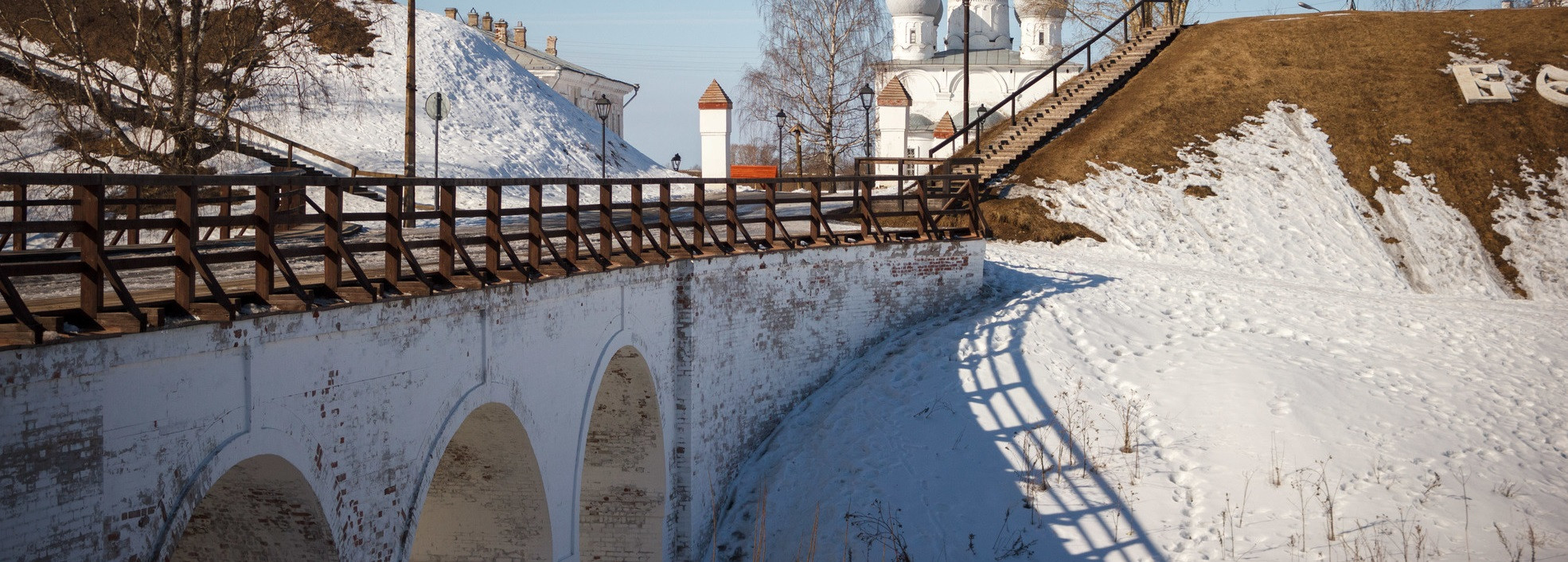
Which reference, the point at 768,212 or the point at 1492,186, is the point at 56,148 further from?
the point at 1492,186

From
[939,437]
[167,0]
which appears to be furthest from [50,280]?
[167,0]

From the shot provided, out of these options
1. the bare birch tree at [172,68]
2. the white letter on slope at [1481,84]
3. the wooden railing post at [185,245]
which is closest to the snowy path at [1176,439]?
the wooden railing post at [185,245]

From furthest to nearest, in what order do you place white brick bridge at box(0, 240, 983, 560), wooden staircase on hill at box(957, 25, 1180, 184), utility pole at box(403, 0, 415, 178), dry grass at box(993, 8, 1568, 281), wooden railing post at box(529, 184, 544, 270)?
wooden staircase on hill at box(957, 25, 1180, 184)
dry grass at box(993, 8, 1568, 281)
utility pole at box(403, 0, 415, 178)
wooden railing post at box(529, 184, 544, 270)
white brick bridge at box(0, 240, 983, 560)

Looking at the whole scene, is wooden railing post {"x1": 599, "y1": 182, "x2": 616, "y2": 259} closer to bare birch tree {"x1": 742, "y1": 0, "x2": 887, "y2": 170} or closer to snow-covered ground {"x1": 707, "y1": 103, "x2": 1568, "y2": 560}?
snow-covered ground {"x1": 707, "y1": 103, "x2": 1568, "y2": 560}

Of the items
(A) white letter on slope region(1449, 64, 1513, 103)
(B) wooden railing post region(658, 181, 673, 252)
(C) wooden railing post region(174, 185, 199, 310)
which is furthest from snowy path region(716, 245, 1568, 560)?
(A) white letter on slope region(1449, 64, 1513, 103)

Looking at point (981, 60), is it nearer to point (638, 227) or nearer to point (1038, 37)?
point (1038, 37)

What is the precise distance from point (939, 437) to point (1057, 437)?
4.25ft

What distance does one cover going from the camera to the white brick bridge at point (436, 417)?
17.3 feet

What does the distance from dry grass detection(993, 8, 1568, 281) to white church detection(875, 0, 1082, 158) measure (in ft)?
90.0

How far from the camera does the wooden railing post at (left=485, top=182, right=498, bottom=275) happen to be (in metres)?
9.06

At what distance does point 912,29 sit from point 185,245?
66541mm

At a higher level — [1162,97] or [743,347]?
[1162,97]

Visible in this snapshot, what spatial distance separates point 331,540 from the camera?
6977 millimetres

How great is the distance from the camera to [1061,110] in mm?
30375
